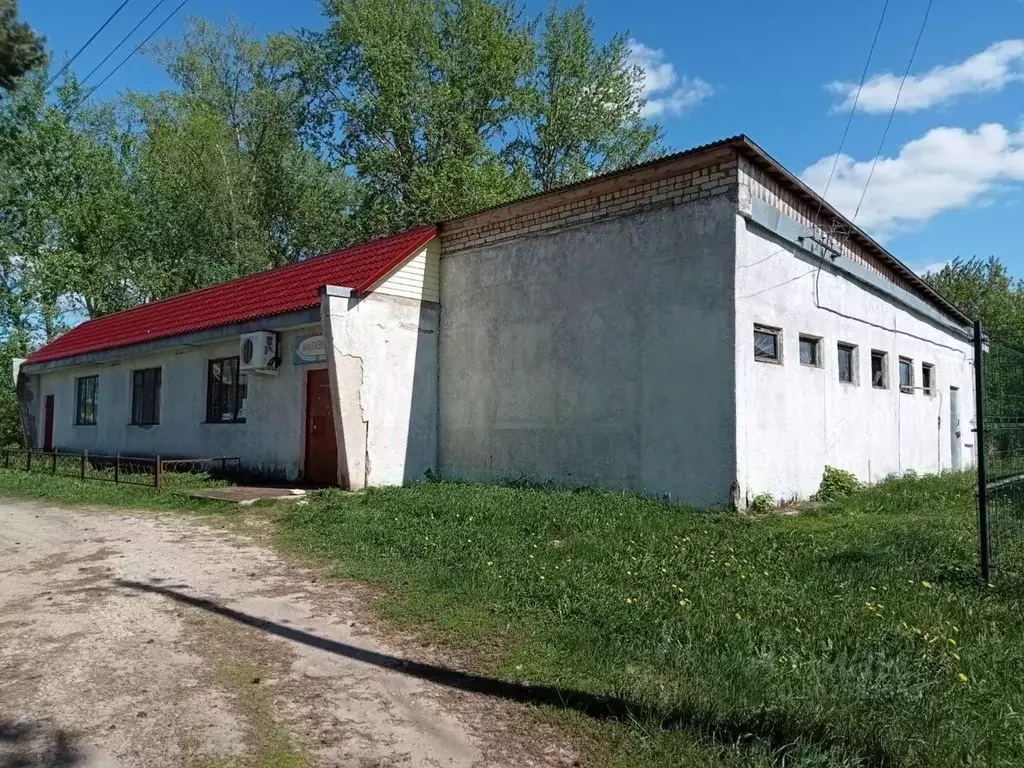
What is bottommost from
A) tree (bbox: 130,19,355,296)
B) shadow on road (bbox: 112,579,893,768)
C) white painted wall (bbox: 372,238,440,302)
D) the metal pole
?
shadow on road (bbox: 112,579,893,768)

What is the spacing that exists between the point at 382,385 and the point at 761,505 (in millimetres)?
6772

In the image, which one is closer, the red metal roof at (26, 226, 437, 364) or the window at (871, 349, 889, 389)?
the red metal roof at (26, 226, 437, 364)

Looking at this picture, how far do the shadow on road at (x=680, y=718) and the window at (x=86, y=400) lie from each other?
2002 cm

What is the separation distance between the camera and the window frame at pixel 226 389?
15.9 m

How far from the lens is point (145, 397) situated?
758 inches

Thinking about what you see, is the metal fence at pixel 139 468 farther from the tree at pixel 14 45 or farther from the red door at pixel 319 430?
the tree at pixel 14 45

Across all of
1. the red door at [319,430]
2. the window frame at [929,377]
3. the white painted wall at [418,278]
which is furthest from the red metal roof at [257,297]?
the window frame at [929,377]

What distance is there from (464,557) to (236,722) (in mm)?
3680

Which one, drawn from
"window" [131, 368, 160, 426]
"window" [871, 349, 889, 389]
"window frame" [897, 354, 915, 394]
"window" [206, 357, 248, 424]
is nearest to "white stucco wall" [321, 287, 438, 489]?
"window" [206, 357, 248, 424]

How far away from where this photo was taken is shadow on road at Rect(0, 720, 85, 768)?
11.2 ft

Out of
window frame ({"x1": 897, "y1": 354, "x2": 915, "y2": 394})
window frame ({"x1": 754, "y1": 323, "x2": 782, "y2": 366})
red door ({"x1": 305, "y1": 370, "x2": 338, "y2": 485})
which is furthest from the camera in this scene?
window frame ({"x1": 897, "y1": 354, "x2": 915, "y2": 394})

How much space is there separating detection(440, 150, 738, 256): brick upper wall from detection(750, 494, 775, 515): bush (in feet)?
13.9

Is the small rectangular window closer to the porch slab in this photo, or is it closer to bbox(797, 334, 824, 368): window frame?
bbox(797, 334, 824, 368): window frame

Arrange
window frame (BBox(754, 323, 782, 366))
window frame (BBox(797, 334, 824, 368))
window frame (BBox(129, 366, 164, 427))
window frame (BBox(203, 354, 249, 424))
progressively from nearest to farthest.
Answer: window frame (BBox(754, 323, 782, 366))
window frame (BBox(797, 334, 824, 368))
window frame (BBox(203, 354, 249, 424))
window frame (BBox(129, 366, 164, 427))
